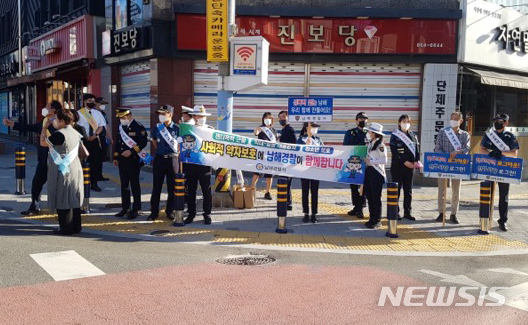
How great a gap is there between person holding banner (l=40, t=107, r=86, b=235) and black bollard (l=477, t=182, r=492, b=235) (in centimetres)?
669

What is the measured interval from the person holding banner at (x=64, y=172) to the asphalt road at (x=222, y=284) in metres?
0.46

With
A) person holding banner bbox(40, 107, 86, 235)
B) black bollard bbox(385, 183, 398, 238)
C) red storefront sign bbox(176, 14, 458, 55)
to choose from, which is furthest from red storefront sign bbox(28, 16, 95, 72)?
black bollard bbox(385, 183, 398, 238)

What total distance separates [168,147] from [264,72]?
2.60m

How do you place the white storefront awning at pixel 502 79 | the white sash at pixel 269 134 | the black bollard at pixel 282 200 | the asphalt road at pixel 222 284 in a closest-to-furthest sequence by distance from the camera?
the asphalt road at pixel 222 284, the black bollard at pixel 282 200, the white sash at pixel 269 134, the white storefront awning at pixel 502 79

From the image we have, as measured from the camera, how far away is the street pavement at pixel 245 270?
5.15 m

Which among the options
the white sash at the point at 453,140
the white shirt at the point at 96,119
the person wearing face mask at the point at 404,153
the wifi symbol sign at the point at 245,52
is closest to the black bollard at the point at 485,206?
the white sash at the point at 453,140

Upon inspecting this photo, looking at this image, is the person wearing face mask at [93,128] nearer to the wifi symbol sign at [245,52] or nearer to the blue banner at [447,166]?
the wifi symbol sign at [245,52]

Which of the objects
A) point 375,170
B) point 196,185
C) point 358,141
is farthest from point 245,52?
point 375,170

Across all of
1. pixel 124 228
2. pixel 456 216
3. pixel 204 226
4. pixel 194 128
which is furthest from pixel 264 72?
pixel 456 216

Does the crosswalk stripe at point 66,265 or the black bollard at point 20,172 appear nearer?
the crosswalk stripe at point 66,265

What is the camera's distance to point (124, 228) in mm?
8992

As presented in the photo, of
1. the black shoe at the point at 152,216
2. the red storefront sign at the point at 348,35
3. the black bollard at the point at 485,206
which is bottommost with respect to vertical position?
the black shoe at the point at 152,216

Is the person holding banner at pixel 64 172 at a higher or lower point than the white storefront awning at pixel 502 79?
lower

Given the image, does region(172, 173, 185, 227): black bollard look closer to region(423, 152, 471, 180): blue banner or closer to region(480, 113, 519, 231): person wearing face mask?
region(423, 152, 471, 180): blue banner
